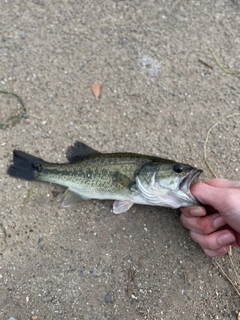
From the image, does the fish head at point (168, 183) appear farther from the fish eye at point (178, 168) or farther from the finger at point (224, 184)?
the finger at point (224, 184)

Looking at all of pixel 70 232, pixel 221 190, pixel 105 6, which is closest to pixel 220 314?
pixel 221 190

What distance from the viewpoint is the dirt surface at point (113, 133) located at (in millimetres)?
3510

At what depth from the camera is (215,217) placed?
3.16 meters

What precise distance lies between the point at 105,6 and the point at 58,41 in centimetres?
78

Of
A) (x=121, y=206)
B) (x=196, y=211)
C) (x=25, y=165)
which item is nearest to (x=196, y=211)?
(x=196, y=211)

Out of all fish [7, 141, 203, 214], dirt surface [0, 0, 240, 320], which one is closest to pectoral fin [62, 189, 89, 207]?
fish [7, 141, 203, 214]

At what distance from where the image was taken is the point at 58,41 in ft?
13.4

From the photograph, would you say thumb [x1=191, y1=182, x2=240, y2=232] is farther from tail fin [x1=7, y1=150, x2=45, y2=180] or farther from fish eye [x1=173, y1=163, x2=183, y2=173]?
tail fin [x1=7, y1=150, x2=45, y2=180]

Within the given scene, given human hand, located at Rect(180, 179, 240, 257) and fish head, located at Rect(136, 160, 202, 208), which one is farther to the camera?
fish head, located at Rect(136, 160, 202, 208)

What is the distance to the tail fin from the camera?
358 centimetres

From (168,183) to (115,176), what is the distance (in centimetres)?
55

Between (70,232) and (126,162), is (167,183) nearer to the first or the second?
(126,162)

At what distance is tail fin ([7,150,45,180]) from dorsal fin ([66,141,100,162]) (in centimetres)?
33

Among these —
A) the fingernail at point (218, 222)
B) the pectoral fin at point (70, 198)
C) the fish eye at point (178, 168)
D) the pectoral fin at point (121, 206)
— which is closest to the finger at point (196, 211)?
the fingernail at point (218, 222)
